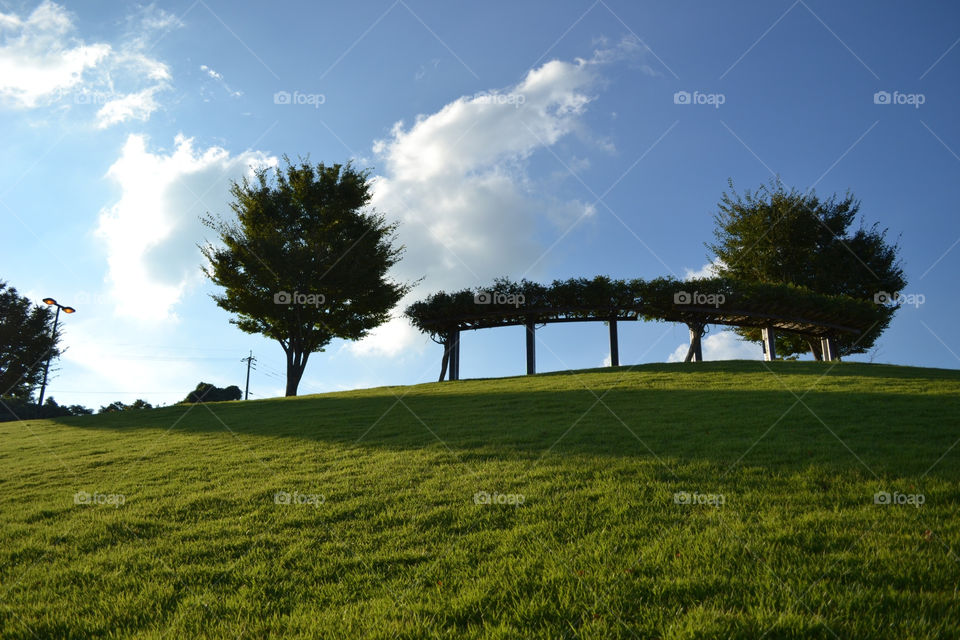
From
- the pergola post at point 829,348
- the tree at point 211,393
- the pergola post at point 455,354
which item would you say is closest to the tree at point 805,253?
the pergola post at point 829,348

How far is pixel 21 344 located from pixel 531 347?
1447 inches

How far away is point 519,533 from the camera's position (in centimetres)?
477

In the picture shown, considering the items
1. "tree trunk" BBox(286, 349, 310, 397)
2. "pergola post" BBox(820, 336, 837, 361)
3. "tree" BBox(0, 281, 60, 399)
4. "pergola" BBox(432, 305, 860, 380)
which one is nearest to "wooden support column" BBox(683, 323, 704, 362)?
"pergola" BBox(432, 305, 860, 380)

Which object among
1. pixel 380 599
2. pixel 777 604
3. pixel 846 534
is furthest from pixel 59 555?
pixel 846 534

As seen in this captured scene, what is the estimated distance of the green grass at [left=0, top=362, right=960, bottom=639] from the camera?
3434 mm

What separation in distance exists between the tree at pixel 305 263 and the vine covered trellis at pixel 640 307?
388cm

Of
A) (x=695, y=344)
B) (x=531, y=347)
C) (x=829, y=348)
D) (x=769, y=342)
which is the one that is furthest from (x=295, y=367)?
(x=829, y=348)

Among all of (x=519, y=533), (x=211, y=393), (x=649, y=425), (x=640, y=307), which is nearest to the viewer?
(x=519, y=533)

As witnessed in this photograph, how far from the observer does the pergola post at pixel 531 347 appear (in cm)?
2154

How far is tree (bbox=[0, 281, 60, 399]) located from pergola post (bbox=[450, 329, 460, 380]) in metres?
29.7

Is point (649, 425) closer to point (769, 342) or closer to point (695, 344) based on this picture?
point (695, 344)

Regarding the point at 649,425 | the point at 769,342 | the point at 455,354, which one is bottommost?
the point at 649,425

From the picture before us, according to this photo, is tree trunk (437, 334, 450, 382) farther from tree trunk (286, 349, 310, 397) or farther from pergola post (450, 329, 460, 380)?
tree trunk (286, 349, 310, 397)

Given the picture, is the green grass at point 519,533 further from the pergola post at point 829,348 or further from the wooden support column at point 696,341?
the pergola post at point 829,348
